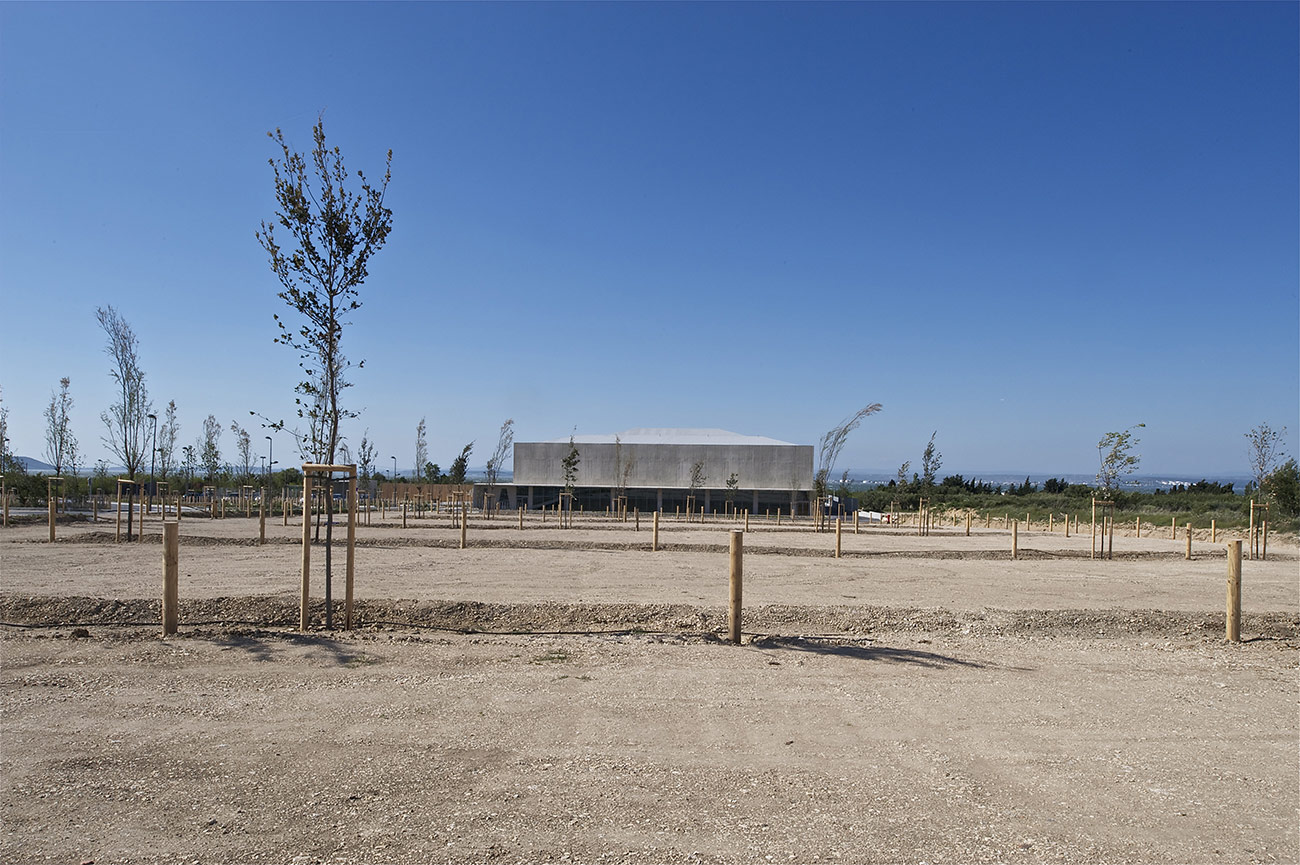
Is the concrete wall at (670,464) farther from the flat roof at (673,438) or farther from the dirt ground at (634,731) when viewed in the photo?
the dirt ground at (634,731)

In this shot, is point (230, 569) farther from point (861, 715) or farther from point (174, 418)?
point (174, 418)

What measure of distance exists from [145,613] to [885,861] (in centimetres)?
1036

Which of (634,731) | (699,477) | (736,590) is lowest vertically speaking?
(634,731)

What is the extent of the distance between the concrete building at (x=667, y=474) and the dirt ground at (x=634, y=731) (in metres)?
52.0

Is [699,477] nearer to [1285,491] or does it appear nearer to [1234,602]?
[1285,491]

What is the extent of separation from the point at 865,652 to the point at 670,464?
57685 millimetres

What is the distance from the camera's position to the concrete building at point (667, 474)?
212 feet

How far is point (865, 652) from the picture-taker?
901cm

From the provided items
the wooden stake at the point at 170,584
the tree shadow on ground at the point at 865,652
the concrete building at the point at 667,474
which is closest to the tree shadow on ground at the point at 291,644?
the wooden stake at the point at 170,584

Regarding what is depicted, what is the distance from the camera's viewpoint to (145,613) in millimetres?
10258

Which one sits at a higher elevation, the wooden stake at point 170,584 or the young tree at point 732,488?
the wooden stake at point 170,584

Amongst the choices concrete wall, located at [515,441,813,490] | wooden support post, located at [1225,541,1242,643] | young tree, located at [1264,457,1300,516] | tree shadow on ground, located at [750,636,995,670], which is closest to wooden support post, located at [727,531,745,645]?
tree shadow on ground, located at [750,636,995,670]

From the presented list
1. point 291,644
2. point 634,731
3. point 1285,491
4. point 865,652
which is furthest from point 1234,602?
point 1285,491

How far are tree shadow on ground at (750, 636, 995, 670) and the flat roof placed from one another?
58.3 meters
